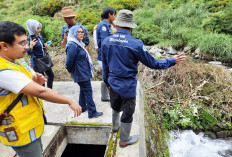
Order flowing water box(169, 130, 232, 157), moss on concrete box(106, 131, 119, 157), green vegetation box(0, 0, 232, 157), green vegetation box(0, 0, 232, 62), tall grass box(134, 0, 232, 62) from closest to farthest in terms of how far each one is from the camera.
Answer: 1. moss on concrete box(106, 131, 119, 157)
2. flowing water box(169, 130, 232, 157)
3. green vegetation box(0, 0, 232, 157)
4. tall grass box(134, 0, 232, 62)
5. green vegetation box(0, 0, 232, 62)

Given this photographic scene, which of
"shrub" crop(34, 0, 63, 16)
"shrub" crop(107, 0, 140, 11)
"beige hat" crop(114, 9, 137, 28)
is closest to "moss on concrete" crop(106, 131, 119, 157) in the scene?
"beige hat" crop(114, 9, 137, 28)

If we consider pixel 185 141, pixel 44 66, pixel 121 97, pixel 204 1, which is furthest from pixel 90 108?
pixel 204 1

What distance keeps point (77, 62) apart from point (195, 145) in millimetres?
3764

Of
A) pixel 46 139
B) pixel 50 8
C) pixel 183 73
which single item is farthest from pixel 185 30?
pixel 50 8

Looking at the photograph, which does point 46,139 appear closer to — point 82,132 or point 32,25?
point 82,132

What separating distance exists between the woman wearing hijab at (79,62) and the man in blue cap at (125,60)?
0.69m

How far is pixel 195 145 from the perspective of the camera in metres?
4.68

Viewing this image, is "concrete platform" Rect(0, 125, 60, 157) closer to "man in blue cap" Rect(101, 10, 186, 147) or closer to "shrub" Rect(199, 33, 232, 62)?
"man in blue cap" Rect(101, 10, 186, 147)

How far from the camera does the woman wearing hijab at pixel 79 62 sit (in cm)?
299

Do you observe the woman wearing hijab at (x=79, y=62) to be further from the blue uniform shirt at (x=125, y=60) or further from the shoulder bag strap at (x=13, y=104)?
the shoulder bag strap at (x=13, y=104)

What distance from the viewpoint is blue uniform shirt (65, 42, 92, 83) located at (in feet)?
9.78

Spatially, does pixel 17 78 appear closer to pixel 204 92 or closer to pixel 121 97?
pixel 121 97

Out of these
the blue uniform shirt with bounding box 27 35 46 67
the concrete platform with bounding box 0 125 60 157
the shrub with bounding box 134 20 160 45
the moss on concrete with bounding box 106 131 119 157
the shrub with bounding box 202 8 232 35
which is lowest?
the moss on concrete with bounding box 106 131 119 157

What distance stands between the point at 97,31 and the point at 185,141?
3625mm
